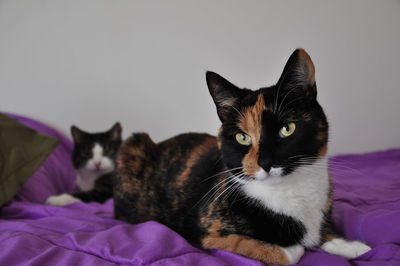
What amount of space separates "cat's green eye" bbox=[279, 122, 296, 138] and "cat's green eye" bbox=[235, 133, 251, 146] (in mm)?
95

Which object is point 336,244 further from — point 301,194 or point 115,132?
point 115,132

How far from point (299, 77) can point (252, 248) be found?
1.67 feet

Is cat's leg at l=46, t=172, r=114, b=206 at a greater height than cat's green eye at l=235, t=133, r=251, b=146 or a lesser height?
lesser

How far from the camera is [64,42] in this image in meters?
2.23

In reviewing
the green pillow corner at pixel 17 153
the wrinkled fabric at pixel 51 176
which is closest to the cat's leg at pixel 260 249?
the green pillow corner at pixel 17 153

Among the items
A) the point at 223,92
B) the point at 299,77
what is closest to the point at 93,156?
the point at 223,92

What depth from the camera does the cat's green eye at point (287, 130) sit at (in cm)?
87

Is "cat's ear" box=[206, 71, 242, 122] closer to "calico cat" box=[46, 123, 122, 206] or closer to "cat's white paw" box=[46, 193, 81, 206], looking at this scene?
"cat's white paw" box=[46, 193, 81, 206]

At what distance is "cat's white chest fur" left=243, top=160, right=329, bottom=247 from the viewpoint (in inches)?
35.5

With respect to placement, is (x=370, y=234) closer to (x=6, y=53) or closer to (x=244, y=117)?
(x=244, y=117)

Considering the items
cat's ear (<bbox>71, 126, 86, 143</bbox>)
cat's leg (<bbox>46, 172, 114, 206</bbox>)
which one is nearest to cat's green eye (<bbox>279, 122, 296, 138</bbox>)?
cat's leg (<bbox>46, 172, 114, 206</bbox>)

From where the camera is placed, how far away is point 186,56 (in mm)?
2258

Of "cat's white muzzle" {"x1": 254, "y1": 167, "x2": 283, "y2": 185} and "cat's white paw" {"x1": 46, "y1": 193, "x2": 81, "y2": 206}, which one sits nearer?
"cat's white muzzle" {"x1": 254, "y1": 167, "x2": 283, "y2": 185}

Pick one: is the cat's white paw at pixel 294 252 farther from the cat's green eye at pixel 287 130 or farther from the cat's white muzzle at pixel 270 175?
the cat's green eye at pixel 287 130
